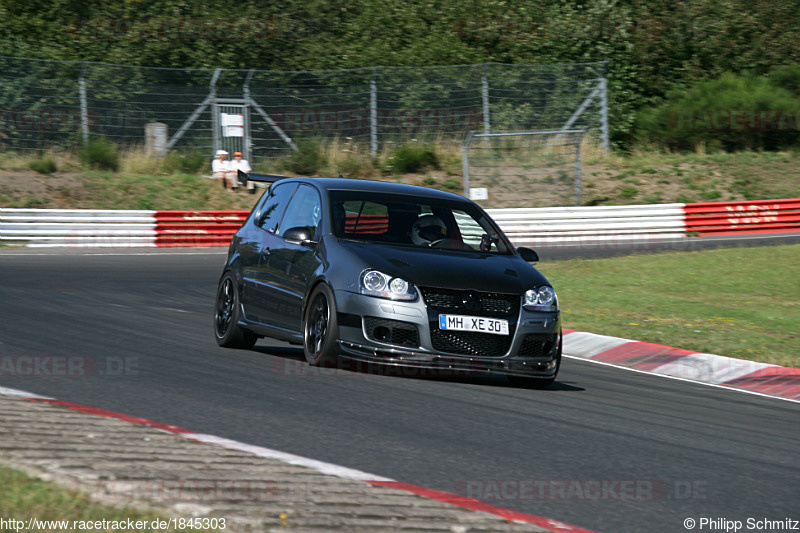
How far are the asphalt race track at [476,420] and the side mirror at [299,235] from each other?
100cm

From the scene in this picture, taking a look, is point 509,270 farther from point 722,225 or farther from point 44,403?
point 722,225

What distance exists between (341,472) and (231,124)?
26.6 meters

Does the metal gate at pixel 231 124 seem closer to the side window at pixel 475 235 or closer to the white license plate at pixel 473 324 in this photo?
the side window at pixel 475 235

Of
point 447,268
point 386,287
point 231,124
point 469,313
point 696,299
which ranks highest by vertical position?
point 231,124

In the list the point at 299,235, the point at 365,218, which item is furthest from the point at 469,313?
the point at 299,235

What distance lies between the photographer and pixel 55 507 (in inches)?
170

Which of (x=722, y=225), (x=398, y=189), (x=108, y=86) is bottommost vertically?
(x=722, y=225)

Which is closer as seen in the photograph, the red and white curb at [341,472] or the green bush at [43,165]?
the red and white curb at [341,472]

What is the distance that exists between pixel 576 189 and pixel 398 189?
2197 centimetres

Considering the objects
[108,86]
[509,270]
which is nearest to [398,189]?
[509,270]

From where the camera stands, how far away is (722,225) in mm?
Result: 29703

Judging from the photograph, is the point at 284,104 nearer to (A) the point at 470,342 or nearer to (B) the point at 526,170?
(B) the point at 526,170
